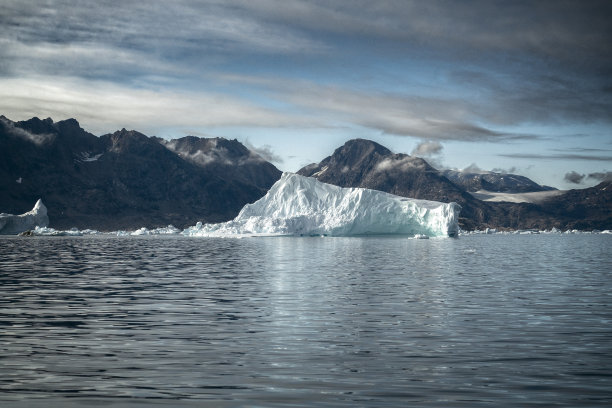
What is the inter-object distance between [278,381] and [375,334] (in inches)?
223

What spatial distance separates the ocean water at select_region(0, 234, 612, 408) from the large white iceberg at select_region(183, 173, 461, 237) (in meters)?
90.2

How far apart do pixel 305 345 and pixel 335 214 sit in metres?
106

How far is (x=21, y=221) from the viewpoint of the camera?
153 meters

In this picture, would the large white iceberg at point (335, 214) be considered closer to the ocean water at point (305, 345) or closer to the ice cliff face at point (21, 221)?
the ice cliff face at point (21, 221)

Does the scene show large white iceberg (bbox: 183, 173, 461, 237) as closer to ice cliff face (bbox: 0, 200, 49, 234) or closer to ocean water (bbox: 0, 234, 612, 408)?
ice cliff face (bbox: 0, 200, 49, 234)

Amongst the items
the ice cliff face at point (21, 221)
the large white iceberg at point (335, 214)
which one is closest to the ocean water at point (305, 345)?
the large white iceberg at point (335, 214)

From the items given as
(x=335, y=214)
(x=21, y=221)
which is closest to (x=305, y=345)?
(x=335, y=214)

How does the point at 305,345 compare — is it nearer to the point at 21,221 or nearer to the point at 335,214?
the point at 335,214

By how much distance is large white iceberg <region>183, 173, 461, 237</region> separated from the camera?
391ft

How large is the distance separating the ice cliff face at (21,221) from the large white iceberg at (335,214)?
190 ft

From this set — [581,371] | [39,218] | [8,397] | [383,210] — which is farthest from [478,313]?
[39,218]

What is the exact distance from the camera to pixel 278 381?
11.0 m

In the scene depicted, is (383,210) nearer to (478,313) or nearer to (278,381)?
(478,313)

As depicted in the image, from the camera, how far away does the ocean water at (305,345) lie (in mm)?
10180
